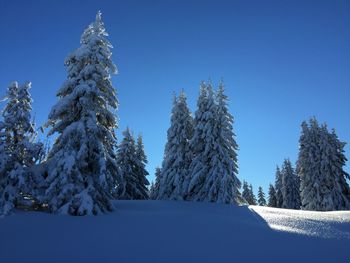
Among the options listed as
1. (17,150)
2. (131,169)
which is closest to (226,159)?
(131,169)

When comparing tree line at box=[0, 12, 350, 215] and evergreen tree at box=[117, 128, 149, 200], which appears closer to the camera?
tree line at box=[0, 12, 350, 215]

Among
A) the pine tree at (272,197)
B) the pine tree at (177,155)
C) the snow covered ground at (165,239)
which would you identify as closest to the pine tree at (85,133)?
the snow covered ground at (165,239)

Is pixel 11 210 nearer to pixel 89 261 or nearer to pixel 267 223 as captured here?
pixel 89 261

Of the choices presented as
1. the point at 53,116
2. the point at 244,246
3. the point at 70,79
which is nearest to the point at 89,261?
the point at 244,246

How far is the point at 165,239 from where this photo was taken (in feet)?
34.6

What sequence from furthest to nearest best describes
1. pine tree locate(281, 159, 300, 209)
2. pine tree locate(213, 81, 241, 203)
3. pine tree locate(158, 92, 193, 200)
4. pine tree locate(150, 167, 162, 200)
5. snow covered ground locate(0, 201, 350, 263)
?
pine tree locate(281, 159, 300, 209) → pine tree locate(150, 167, 162, 200) → pine tree locate(158, 92, 193, 200) → pine tree locate(213, 81, 241, 203) → snow covered ground locate(0, 201, 350, 263)

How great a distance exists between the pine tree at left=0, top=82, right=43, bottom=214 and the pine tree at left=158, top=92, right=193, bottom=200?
61.1 ft

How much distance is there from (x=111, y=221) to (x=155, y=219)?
2062mm

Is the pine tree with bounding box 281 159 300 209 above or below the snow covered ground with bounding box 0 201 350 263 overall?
above

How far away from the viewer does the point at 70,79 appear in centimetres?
1770

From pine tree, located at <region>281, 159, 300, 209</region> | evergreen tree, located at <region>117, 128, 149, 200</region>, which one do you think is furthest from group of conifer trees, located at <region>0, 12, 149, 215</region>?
pine tree, located at <region>281, 159, 300, 209</region>

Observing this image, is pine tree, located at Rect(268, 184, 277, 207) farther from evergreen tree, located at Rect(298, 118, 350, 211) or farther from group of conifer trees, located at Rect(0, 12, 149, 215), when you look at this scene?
group of conifer trees, located at Rect(0, 12, 149, 215)

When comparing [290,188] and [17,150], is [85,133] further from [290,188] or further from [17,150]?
[290,188]

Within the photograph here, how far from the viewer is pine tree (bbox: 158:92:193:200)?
3284 centimetres
